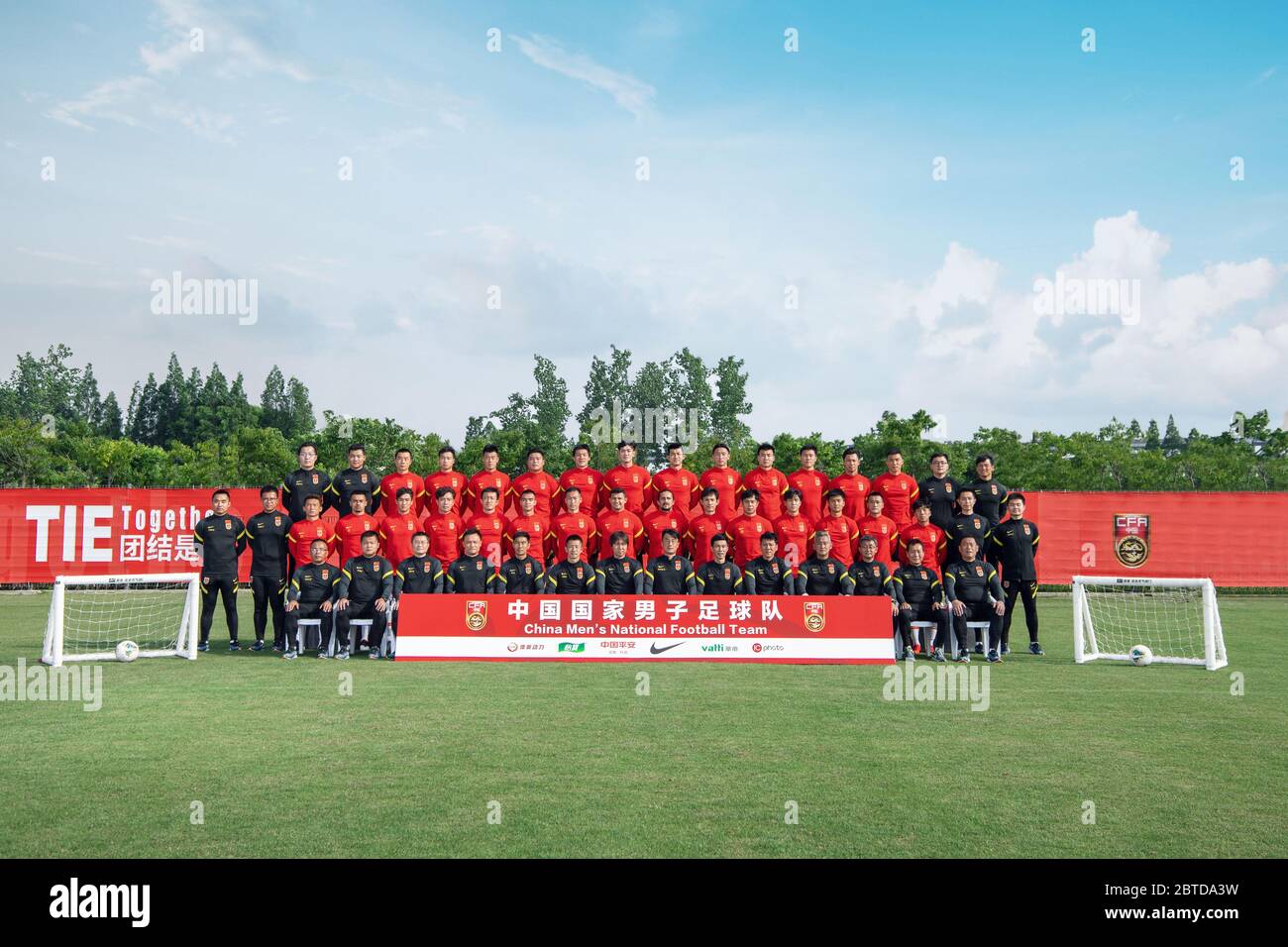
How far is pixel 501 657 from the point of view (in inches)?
415

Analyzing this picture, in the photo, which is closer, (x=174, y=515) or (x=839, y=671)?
(x=839, y=671)

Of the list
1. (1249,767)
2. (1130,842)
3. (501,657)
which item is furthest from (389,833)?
(501,657)

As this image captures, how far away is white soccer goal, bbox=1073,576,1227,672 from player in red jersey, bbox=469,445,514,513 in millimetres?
6691

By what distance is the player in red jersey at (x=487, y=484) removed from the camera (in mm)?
12180

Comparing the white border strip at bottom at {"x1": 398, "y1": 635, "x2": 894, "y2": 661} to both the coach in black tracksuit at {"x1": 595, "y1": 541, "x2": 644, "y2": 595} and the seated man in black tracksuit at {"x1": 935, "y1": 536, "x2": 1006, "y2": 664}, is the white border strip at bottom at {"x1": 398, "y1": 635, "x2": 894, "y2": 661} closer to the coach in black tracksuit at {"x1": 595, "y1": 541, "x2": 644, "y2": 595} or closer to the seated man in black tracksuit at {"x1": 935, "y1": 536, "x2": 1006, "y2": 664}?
the coach in black tracksuit at {"x1": 595, "y1": 541, "x2": 644, "y2": 595}

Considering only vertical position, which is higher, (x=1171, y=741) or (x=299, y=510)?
(x=299, y=510)

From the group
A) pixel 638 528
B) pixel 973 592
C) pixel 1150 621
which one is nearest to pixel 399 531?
pixel 638 528

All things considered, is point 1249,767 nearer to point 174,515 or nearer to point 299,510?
point 299,510

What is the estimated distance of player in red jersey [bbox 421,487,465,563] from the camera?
11.7 meters

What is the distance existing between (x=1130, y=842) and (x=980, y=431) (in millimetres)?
26250

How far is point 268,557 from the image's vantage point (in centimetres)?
→ 1163

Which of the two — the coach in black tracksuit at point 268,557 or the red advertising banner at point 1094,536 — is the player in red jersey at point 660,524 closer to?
the coach in black tracksuit at point 268,557
